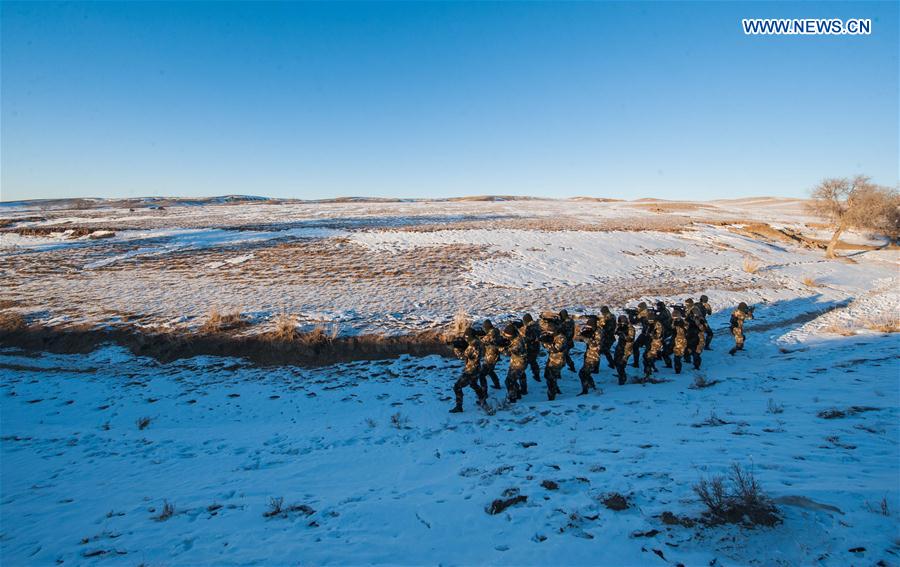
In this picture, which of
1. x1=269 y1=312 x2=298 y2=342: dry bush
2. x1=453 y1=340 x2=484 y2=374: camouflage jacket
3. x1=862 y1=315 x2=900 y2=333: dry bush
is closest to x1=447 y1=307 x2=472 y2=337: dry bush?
x1=453 y1=340 x2=484 y2=374: camouflage jacket

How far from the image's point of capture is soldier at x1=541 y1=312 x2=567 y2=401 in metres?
10.0

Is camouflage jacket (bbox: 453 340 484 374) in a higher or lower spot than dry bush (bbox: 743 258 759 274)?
lower

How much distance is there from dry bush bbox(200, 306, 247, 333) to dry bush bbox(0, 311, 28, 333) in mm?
6046

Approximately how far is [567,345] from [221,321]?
38.5 feet

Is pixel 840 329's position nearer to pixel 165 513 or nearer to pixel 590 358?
pixel 590 358

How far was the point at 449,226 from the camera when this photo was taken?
38.4m

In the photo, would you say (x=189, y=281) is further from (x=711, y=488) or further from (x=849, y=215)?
(x=849, y=215)

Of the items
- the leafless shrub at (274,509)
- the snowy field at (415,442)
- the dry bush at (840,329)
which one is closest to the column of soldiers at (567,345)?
the snowy field at (415,442)

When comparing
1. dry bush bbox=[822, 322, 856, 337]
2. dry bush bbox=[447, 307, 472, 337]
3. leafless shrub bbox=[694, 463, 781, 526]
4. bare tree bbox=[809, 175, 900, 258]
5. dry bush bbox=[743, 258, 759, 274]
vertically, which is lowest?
dry bush bbox=[822, 322, 856, 337]

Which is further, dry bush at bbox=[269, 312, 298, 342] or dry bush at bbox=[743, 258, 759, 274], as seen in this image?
dry bush at bbox=[743, 258, 759, 274]

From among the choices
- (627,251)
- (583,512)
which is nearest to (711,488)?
(583,512)

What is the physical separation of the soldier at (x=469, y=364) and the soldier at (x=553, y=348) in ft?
5.17

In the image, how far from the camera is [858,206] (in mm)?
33438

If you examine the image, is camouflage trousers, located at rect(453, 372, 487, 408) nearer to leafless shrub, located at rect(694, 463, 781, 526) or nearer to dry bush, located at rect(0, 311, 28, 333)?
leafless shrub, located at rect(694, 463, 781, 526)
